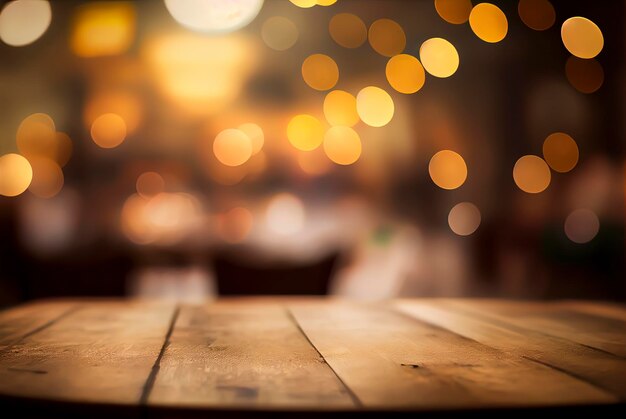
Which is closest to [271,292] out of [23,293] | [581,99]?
[23,293]

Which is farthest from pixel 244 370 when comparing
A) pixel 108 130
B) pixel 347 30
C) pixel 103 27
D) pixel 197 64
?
pixel 108 130

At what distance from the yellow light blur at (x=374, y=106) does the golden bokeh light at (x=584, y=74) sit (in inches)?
49.4

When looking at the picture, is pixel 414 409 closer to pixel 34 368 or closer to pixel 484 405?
pixel 484 405

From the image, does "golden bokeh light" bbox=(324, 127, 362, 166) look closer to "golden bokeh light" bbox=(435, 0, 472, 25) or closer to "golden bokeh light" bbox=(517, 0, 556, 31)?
"golden bokeh light" bbox=(435, 0, 472, 25)

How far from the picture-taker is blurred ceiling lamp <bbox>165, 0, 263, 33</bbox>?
2404 mm

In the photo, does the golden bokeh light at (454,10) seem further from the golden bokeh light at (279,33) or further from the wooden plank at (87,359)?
the wooden plank at (87,359)

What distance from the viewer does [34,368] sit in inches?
29.8

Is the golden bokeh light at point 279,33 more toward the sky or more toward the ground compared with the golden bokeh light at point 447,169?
more toward the sky

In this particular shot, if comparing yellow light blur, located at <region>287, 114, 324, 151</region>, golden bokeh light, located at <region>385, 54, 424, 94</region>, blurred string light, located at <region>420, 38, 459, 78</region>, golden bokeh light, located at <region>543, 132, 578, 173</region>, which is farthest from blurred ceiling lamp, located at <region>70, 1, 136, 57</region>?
golden bokeh light, located at <region>543, 132, 578, 173</region>

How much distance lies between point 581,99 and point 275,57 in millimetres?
2165

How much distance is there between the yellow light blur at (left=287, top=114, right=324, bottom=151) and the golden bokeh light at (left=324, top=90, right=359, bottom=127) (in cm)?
11

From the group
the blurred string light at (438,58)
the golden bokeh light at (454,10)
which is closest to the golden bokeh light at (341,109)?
the blurred string light at (438,58)

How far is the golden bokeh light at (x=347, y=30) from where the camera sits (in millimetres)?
4746

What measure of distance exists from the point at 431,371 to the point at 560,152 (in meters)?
4.09
